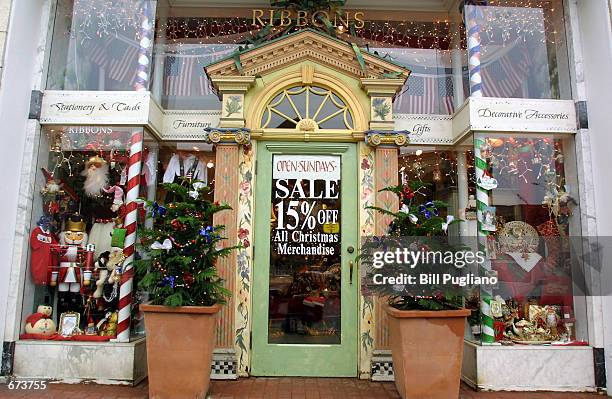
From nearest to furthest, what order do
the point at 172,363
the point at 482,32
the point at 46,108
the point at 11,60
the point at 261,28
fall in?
the point at 172,363 < the point at 11,60 < the point at 46,108 < the point at 482,32 < the point at 261,28

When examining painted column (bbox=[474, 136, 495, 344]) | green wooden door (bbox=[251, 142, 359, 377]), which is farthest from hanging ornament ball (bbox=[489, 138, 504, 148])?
green wooden door (bbox=[251, 142, 359, 377])

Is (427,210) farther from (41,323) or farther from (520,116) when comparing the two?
(41,323)

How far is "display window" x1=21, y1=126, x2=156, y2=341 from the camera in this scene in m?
4.57

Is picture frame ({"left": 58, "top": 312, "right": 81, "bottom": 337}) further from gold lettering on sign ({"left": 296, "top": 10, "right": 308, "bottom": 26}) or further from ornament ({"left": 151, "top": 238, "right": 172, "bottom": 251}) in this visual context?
gold lettering on sign ({"left": 296, "top": 10, "right": 308, "bottom": 26})

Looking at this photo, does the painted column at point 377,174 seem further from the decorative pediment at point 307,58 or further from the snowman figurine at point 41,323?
the snowman figurine at point 41,323

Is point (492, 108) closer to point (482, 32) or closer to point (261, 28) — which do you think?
point (482, 32)

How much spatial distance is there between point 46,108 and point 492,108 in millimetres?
4977

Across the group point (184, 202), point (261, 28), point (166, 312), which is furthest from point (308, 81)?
point (166, 312)

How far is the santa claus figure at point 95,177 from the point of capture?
4.87 m

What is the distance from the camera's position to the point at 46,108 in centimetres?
478

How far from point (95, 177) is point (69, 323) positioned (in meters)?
1.62

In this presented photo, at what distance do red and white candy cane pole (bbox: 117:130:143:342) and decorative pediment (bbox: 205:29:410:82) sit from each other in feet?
3.96

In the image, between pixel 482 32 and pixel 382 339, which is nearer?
pixel 382 339

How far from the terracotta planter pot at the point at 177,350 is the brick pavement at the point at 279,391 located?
357 mm
